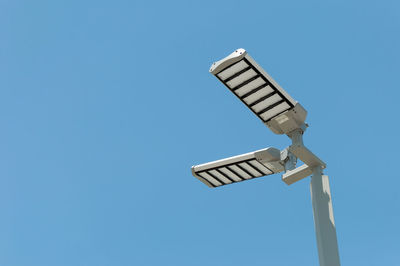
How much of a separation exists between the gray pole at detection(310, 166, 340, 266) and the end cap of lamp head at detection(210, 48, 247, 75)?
2.20 meters

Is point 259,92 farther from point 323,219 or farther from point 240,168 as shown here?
point 323,219

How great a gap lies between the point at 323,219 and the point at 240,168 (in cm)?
221

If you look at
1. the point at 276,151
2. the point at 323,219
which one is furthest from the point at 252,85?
→ the point at 323,219

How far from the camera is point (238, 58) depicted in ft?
30.3

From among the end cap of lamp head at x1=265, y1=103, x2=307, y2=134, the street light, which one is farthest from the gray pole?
the end cap of lamp head at x1=265, y1=103, x2=307, y2=134

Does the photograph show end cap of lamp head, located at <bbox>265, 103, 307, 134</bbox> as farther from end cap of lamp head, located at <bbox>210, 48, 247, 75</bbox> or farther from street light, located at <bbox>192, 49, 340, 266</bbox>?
end cap of lamp head, located at <bbox>210, 48, 247, 75</bbox>

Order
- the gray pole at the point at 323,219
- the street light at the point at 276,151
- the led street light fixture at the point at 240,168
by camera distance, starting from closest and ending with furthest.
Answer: the gray pole at the point at 323,219 < the street light at the point at 276,151 < the led street light fixture at the point at 240,168

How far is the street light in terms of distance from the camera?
9.32 metres

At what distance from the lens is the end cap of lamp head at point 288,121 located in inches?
398

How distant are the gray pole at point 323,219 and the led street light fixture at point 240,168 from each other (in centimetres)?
89

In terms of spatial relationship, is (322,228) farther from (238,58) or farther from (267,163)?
(238,58)

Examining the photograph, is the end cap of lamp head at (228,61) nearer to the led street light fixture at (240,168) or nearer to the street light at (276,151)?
the street light at (276,151)

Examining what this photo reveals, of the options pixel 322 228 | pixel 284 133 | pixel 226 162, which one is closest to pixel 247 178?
pixel 226 162

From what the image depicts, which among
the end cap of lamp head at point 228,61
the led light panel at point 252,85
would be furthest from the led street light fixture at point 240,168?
the end cap of lamp head at point 228,61
